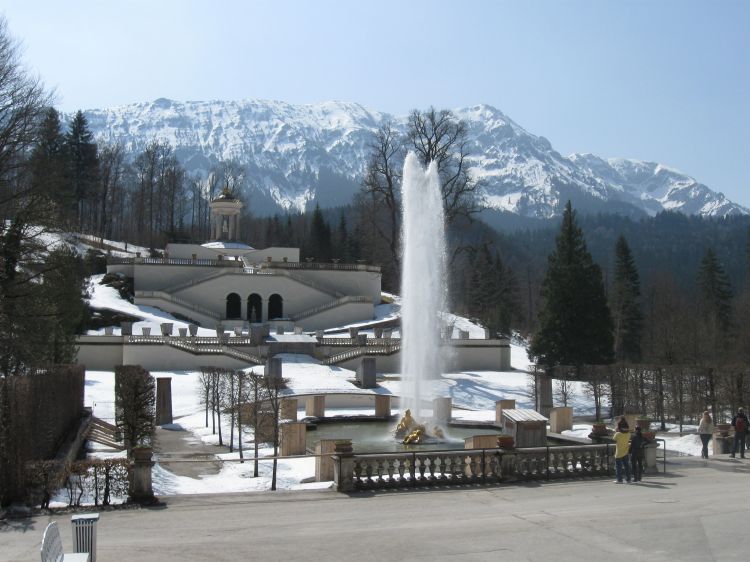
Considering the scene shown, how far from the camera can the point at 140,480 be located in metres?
15.3

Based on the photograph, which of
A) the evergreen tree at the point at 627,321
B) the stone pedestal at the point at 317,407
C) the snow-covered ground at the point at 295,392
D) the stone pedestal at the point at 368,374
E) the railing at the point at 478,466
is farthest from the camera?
the evergreen tree at the point at 627,321

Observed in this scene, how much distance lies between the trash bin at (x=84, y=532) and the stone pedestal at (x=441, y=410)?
19226 millimetres

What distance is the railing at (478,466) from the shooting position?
55.3 ft

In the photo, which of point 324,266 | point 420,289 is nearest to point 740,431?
point 420,289

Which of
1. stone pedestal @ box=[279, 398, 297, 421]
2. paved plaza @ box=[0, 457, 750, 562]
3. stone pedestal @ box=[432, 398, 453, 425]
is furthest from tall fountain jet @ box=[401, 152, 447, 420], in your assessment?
paved plaza @ box=[0, 457, 750, 562]

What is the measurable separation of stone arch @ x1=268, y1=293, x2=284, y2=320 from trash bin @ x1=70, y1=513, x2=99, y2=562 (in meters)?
56.1

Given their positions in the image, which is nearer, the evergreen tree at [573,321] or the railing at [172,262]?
the evergreen tree at [573,321]

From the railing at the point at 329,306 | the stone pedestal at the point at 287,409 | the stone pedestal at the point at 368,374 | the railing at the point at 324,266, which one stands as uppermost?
the railing at the point at 324,266

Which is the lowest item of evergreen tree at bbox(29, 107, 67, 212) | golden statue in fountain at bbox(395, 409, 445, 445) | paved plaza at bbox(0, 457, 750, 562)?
paved plaza at bbox(0, 457, 750, 562)

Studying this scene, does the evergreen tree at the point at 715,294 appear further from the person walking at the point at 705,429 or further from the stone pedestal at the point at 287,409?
Result: the person walking at the point at 705,429

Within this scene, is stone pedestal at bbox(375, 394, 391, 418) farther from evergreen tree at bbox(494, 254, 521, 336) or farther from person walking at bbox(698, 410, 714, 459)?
evergreen tree at bbox(494, 254, 521, 336)

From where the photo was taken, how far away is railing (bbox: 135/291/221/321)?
2359 inches

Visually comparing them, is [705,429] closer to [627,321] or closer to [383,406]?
[383,406]

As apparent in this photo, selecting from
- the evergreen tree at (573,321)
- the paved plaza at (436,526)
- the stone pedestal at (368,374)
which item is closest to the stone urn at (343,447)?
the paved plaza at (436,526)
